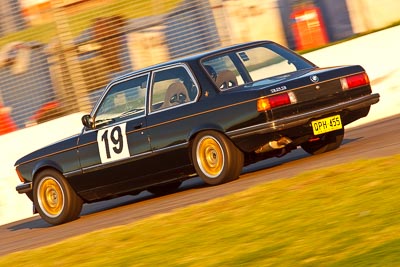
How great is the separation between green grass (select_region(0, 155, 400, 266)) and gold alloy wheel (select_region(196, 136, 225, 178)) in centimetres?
129

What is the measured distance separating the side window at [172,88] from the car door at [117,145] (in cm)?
16

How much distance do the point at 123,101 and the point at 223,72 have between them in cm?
130

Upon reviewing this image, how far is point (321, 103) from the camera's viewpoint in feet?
38.4

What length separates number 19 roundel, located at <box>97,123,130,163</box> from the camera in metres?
12.6

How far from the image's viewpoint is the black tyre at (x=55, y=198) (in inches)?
513

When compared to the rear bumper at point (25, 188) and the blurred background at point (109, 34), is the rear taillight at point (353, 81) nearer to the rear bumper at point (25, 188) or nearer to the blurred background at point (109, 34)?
the rear bumper at point (25, 188)

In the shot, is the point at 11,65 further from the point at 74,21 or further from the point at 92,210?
the point at 92,210

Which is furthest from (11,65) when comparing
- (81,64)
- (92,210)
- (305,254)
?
(305,254)

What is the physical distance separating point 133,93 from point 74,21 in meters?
5.37

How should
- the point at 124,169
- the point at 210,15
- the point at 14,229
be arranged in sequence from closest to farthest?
the point at 124,169 < the point at 14,229 < the point at 210,15

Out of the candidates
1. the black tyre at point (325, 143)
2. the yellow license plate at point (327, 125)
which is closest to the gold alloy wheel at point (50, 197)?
the black tyre at point (325, 143)

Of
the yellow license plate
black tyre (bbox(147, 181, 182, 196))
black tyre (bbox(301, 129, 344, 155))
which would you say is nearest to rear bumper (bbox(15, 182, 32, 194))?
black tyre (bbox(147, 181, 182, 196))

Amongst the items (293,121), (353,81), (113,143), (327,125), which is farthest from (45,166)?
(353,81)

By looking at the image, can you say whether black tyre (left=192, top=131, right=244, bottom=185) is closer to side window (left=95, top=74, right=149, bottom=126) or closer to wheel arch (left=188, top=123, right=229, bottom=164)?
wheel arch (left=188, top=123, right=229, bottom=164)
